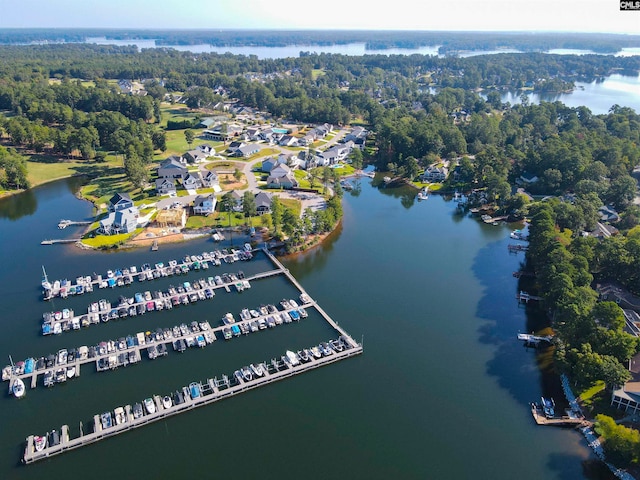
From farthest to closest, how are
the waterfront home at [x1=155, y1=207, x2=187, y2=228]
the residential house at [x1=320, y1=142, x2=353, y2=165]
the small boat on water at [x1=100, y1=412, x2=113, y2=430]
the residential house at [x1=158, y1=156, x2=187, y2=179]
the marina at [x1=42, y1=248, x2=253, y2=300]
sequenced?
the residential house at [x1=320, y1=142, x2=353, y2=165], the residential house at [x1=158, y1=156, x2=187, y2=179], the waterfront home at [x1=155, y1=207, x2=187, y2=228], the marina at [x1=42, y1=248, x2=253, y2=300], the small boat on water at [x1=100, y1=412, x2=113, y2=430]

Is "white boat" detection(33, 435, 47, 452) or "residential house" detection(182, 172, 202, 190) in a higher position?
"residential house" detection(182, 172, 202, 190)

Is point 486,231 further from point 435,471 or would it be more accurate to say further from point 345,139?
point 345,139

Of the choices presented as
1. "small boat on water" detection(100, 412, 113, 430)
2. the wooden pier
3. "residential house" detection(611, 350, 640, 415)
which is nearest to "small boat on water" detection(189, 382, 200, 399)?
"small boat on water" detection(100, 412, 113, 430)

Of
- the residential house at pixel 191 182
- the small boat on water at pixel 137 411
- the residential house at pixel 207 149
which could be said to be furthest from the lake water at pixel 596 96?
the small boat on water at pixel 137 411

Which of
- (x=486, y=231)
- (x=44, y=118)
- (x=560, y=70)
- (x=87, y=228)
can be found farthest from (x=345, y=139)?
(x=560, y=70)

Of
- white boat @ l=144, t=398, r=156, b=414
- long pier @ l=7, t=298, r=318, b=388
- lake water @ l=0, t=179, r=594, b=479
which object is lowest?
lake water @ l=0, t=179, r=594, b=479

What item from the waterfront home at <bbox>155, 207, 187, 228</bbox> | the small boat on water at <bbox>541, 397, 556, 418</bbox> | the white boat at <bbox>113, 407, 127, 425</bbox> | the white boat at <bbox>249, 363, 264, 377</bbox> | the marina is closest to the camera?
the white boat at <bbox>113, 407, 127, 425</bbox>

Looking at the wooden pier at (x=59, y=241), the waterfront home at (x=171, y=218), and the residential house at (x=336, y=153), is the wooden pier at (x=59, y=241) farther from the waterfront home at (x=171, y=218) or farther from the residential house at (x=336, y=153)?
the residential house at (x=336, y=153)

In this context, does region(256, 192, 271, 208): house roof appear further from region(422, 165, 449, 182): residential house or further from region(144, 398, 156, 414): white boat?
region(144, 398, 156, 414): white boat

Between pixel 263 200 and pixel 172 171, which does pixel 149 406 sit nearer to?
pixel 263 200
